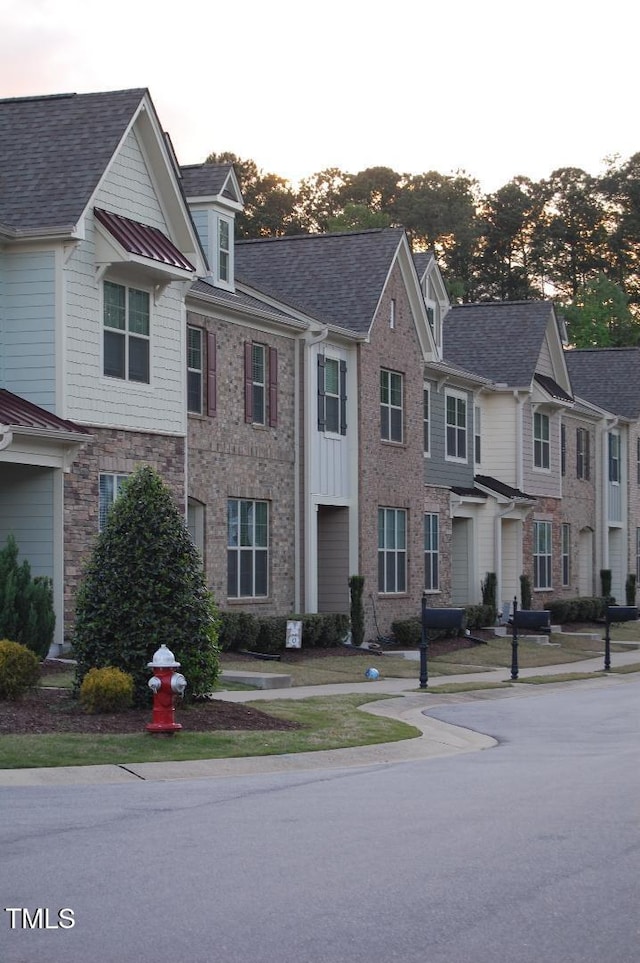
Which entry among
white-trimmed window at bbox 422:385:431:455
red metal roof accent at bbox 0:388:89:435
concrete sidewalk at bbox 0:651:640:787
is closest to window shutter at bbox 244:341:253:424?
concrete sidewalk at bbox 0:651:640:787

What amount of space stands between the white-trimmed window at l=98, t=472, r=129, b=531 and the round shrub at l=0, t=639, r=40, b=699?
317 inches

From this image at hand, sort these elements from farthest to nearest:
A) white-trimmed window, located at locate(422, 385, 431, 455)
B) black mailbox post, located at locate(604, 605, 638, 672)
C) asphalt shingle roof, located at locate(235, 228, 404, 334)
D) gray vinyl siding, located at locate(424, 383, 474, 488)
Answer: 1. gray vinyl siding, located at locate(424, 383, 474, 488)
2. white-trimmed window, located at locate(422, 385, 431, 455)
3. asphalt shingle roof, located at locate(235, 228, 404, 334)
4. black mailbox post, located at locate(604, 605, 638, 672)

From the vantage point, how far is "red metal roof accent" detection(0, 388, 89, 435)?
23172 millimetres

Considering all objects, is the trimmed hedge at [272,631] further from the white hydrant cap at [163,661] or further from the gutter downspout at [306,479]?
the white hydrant cap at [163,661]

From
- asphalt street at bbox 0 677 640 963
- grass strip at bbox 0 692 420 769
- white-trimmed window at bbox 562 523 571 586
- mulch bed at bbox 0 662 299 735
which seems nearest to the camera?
asphalt street at bbox 0 677 640 963

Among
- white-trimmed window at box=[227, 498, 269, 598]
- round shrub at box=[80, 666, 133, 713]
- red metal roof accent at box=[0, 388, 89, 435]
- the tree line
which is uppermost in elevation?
the tree line

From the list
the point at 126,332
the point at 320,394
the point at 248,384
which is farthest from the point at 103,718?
the point at 320,394

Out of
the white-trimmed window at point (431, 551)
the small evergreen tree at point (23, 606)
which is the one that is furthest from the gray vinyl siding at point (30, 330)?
the white-trimmed window at point (431, 551)

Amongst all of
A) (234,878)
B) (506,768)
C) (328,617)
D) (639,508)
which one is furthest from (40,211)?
(639,508)

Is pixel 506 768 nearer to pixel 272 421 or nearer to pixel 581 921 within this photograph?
pixel 581 921

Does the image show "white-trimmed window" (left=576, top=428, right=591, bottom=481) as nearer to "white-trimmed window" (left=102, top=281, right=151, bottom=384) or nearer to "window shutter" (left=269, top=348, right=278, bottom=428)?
"window shutter" (left=269, top=348, right=278, bottom=428)

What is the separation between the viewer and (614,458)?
56.5 m

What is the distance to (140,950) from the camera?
755cm

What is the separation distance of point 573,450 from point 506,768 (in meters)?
37.3
